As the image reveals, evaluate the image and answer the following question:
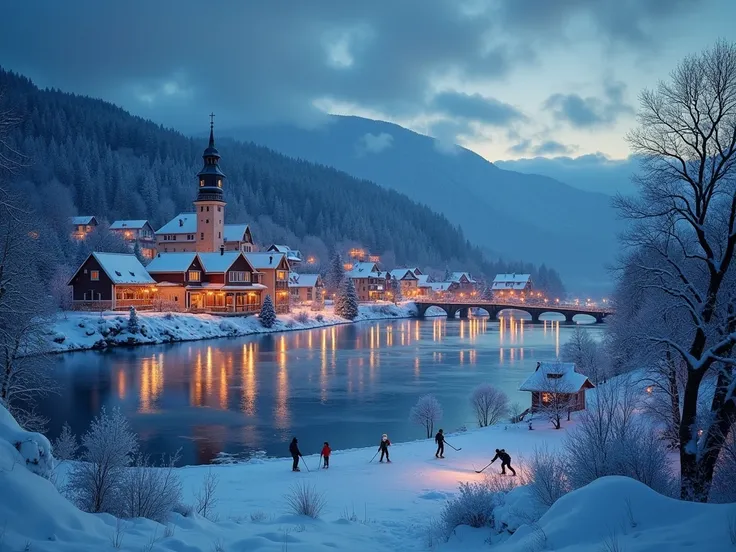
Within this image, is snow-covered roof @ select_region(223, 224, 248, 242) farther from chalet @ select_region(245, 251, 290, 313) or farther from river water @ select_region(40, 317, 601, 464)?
river water @ select_region(40, 317, 601, 464)

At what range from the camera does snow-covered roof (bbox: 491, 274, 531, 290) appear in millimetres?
159500

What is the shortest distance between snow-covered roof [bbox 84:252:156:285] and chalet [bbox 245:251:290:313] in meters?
16.1

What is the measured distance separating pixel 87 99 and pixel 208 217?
462 feet

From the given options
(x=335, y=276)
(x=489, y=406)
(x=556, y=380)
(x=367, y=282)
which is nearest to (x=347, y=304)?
(x=335, y=276)

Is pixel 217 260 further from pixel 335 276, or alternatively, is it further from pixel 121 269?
pixel 335 276

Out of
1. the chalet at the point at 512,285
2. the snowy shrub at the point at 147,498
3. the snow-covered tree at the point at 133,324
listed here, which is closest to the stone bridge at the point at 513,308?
the chalet at the point at 512,285

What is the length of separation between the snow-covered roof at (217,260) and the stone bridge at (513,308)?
4840 centimetres

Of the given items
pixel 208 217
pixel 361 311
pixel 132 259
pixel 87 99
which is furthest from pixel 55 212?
pixel 87 99

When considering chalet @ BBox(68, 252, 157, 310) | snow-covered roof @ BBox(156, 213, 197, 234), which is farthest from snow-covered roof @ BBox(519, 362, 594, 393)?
snow-covered roof @ BBox(156, 213, 197, 234)

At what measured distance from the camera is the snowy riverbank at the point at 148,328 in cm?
5297

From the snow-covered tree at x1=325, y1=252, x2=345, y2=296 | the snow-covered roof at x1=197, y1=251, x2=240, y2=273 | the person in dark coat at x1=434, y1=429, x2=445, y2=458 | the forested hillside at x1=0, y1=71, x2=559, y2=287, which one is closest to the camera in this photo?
the person in dark coat at x1=434, y1=429, x2=445, y2=458

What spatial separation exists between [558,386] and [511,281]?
136m

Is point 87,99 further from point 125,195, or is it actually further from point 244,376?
point 244,376

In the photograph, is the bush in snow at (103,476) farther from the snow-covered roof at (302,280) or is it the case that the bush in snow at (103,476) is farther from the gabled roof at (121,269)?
the snow-covered roof at (302,280)
